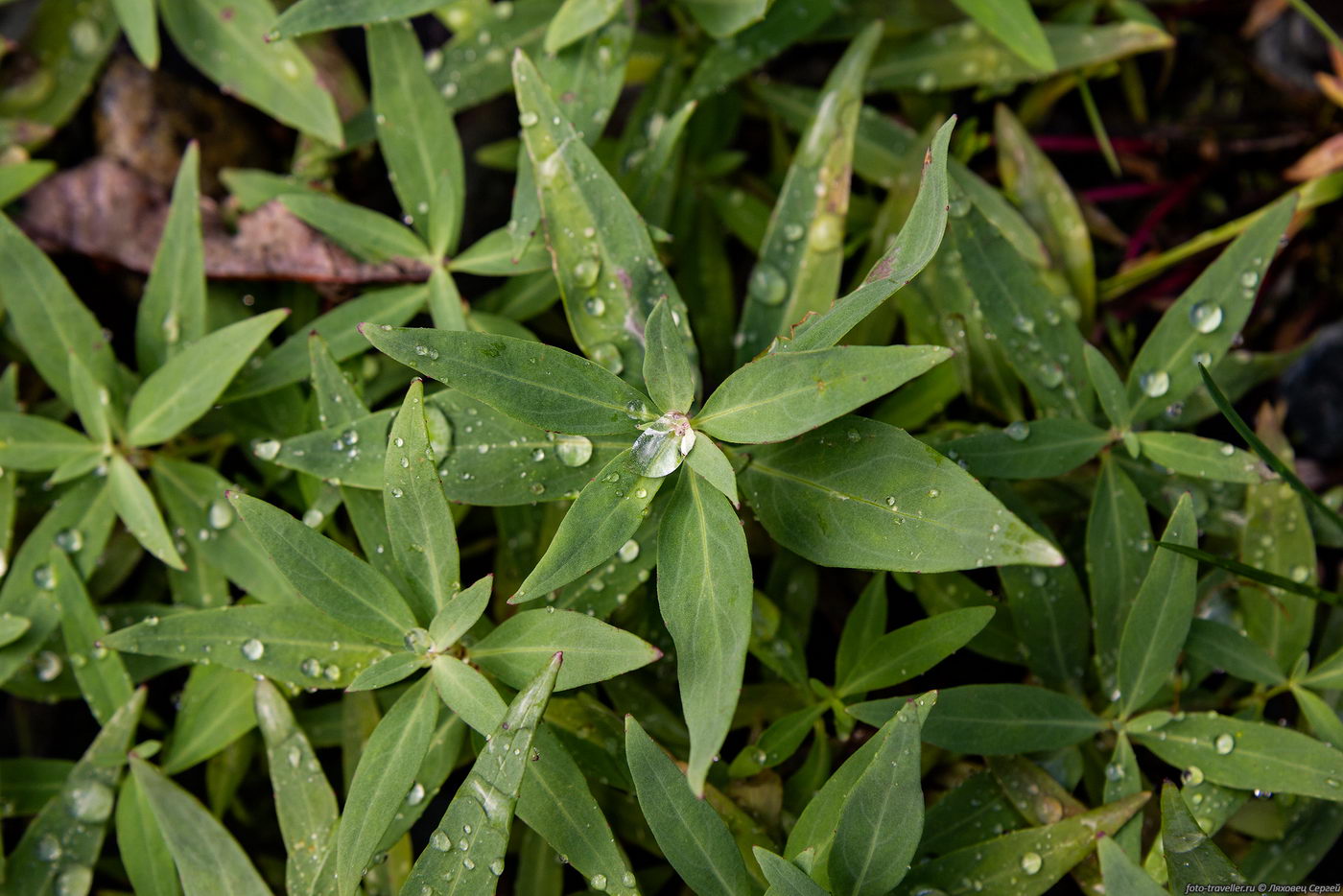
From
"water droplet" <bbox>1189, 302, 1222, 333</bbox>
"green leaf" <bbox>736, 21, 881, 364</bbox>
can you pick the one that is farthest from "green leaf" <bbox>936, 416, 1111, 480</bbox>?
"green leaf" <bbox>736, 21, 881, 364</bbox>

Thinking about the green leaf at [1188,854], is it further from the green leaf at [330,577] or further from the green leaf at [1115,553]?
the green leaf at [330,577]

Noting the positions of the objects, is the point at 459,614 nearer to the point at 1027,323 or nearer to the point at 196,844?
the point at 196,844

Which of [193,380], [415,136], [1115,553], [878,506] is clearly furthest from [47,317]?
[1115,553]

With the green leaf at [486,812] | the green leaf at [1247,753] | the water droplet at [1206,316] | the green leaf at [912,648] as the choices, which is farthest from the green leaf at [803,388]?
the green leaf at [1247,753]

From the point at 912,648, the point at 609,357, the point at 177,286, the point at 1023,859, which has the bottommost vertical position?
the point at 1023,859

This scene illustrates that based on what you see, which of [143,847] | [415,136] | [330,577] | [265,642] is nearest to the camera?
[330,577]

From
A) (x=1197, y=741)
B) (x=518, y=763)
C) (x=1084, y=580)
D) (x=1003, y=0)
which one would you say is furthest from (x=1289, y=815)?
(x=1003, y=0)

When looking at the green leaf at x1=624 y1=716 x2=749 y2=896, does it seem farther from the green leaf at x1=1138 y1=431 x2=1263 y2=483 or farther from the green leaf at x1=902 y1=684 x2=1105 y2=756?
the green leaf at x1=1138 y1=431 x2=1263 y2=483
